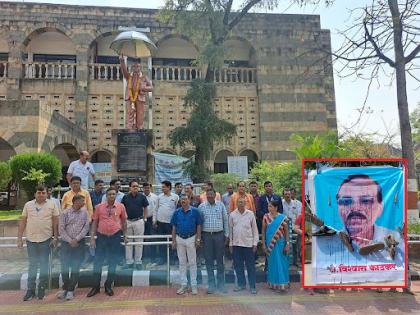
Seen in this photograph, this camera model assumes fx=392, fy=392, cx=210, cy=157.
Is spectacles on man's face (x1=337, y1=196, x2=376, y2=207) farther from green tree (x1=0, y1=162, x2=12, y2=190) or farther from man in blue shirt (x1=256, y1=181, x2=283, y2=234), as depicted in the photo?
green tree (x1=0, y1=162, x2=12, y2=190)

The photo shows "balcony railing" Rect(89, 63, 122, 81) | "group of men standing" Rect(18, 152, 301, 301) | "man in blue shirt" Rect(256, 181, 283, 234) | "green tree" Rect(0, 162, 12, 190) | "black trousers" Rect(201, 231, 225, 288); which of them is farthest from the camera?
"balcony railing" Rect(89, 63, 122, 81)

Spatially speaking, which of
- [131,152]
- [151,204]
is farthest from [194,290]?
[131,152]

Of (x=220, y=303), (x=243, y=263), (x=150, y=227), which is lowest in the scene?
(x=220, y=303)

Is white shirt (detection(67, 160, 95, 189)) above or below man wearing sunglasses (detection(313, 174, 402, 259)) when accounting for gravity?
above

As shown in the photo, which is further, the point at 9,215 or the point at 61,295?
the point at 9,215

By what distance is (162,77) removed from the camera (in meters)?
19.9

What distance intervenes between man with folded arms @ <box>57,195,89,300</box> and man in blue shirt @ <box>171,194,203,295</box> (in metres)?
1.45

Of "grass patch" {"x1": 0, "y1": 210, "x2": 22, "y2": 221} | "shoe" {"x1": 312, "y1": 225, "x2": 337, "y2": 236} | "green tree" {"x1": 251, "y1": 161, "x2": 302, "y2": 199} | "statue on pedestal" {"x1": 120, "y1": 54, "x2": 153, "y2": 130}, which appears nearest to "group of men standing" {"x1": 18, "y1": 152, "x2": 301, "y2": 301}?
"shoe" {"x1": 312, "y1": 225, "x2": 337, "y2": 236}

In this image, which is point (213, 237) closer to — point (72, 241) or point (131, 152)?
point (72, 241)

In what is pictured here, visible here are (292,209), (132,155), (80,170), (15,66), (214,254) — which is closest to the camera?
(214,254)

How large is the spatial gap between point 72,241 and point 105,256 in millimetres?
574

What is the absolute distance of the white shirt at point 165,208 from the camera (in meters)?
7.34

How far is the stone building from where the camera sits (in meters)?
19.1

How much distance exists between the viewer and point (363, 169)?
577cm
